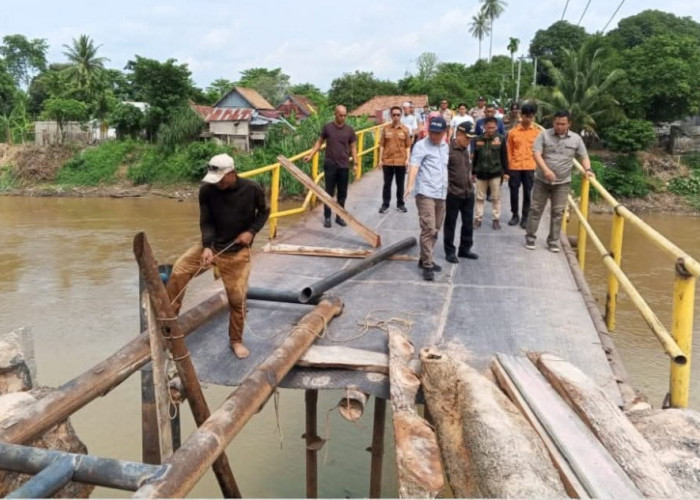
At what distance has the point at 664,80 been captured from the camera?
3212 centimetres

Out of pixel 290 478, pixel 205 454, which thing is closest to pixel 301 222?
pixel 290 478

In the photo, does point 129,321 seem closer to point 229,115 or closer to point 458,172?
point 458,172

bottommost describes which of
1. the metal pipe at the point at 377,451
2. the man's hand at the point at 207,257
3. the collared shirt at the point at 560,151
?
the metal pipe at the point at 377,451

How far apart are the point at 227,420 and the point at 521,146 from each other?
609 centimetres

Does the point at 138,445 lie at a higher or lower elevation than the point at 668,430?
lower

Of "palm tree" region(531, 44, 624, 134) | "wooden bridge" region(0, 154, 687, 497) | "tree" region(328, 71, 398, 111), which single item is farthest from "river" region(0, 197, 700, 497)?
"tree" region(328, 71, 398, 111)

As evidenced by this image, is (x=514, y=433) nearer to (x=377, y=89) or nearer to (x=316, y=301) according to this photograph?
(x=316, y=301)

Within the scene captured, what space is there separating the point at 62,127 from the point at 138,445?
3696 centimetres

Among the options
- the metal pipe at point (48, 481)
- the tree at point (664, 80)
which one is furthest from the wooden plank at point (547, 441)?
the tree at point (664, 80)

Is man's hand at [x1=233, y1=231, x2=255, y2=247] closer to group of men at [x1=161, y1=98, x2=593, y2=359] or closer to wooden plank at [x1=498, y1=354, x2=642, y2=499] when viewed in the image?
group of men at [x1=161, y1=98, x2=593, y2=359]

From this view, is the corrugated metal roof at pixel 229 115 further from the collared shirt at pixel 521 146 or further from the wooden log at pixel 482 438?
the wooden log at pixel 482 438

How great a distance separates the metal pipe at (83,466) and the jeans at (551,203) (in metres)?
5.34

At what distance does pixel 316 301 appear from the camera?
17.3 feet

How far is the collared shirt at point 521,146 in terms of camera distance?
814 centimetres
